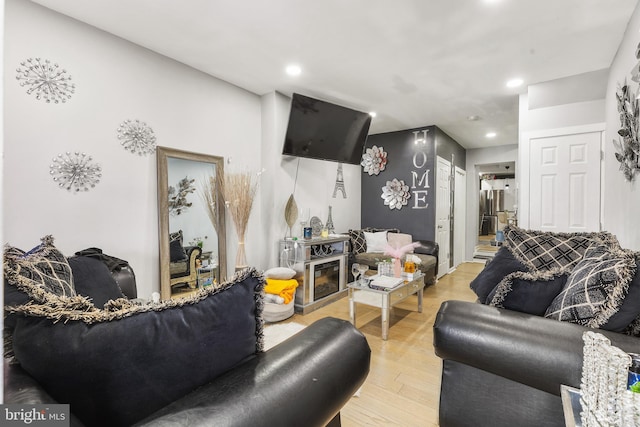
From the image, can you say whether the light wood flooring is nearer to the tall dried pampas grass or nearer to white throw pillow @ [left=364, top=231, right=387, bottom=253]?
the tall dried pampas grass

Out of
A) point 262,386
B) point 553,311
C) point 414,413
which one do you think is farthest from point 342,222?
point 262,386

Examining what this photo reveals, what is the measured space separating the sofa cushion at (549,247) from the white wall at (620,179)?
0.32m

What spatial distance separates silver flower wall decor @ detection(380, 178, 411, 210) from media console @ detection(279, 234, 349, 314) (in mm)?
1609

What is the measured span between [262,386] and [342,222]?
14.1 feet

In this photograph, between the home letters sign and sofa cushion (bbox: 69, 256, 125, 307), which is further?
the home letters sign

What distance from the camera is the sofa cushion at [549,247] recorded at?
183cm

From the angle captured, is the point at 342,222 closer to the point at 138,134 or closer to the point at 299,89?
the point at 299,89

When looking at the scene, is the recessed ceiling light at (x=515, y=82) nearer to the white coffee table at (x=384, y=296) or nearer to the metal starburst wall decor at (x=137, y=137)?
the white coffee table at (x=384, y=296)

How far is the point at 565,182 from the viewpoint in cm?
320

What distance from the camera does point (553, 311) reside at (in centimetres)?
134

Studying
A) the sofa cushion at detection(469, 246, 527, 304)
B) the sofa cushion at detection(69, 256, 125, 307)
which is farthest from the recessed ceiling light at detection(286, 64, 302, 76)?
the sofa cushion at detection(469, 246, 527, 304)

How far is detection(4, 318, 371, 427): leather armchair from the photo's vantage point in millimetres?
600

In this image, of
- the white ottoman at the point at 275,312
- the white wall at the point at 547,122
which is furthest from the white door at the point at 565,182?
the white ottoman at the point at 275,312

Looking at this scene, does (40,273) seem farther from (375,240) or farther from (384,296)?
(375,240)
